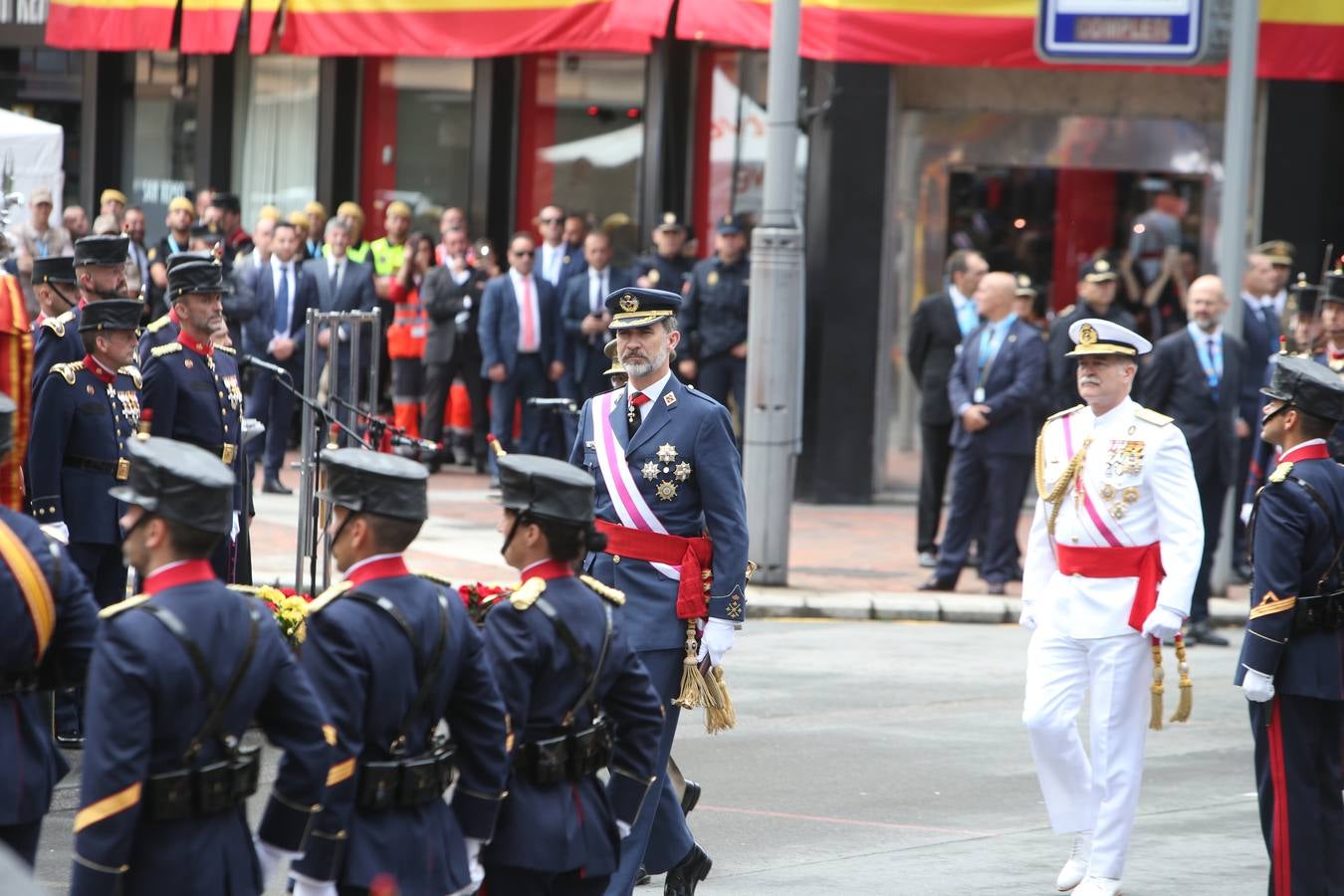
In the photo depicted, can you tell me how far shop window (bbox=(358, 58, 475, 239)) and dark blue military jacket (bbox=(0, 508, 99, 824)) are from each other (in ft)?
55.8

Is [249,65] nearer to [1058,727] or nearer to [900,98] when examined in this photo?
[900,98]

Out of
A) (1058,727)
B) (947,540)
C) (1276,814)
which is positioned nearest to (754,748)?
(1058,727)

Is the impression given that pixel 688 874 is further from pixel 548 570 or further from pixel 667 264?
pixel 667 264

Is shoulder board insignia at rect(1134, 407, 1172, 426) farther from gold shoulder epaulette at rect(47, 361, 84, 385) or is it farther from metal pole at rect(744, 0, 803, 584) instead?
metal pole at rect(744, 0, 803, 584)

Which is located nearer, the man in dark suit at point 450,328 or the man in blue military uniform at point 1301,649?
the man in blue military uniform at point 1301,649

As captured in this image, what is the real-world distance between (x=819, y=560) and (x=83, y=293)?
7025 mm

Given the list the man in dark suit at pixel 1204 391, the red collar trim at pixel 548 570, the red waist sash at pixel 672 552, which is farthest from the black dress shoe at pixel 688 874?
the man in dark suit at pixel 1204 391

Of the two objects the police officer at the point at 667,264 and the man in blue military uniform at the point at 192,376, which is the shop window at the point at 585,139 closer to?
the police officer at the point at 667,264

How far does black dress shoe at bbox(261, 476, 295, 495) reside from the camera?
17109 mm

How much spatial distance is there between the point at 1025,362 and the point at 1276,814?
7.56m

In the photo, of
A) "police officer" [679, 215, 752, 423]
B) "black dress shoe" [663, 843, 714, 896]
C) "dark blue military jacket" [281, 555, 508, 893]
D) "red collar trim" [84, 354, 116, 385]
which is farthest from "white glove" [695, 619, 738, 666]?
"police officer" [679, 215, 752, 423]

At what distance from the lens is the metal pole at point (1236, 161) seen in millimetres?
14500

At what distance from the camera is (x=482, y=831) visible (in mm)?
5102

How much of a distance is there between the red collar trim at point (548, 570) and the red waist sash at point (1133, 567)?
10.1ft
